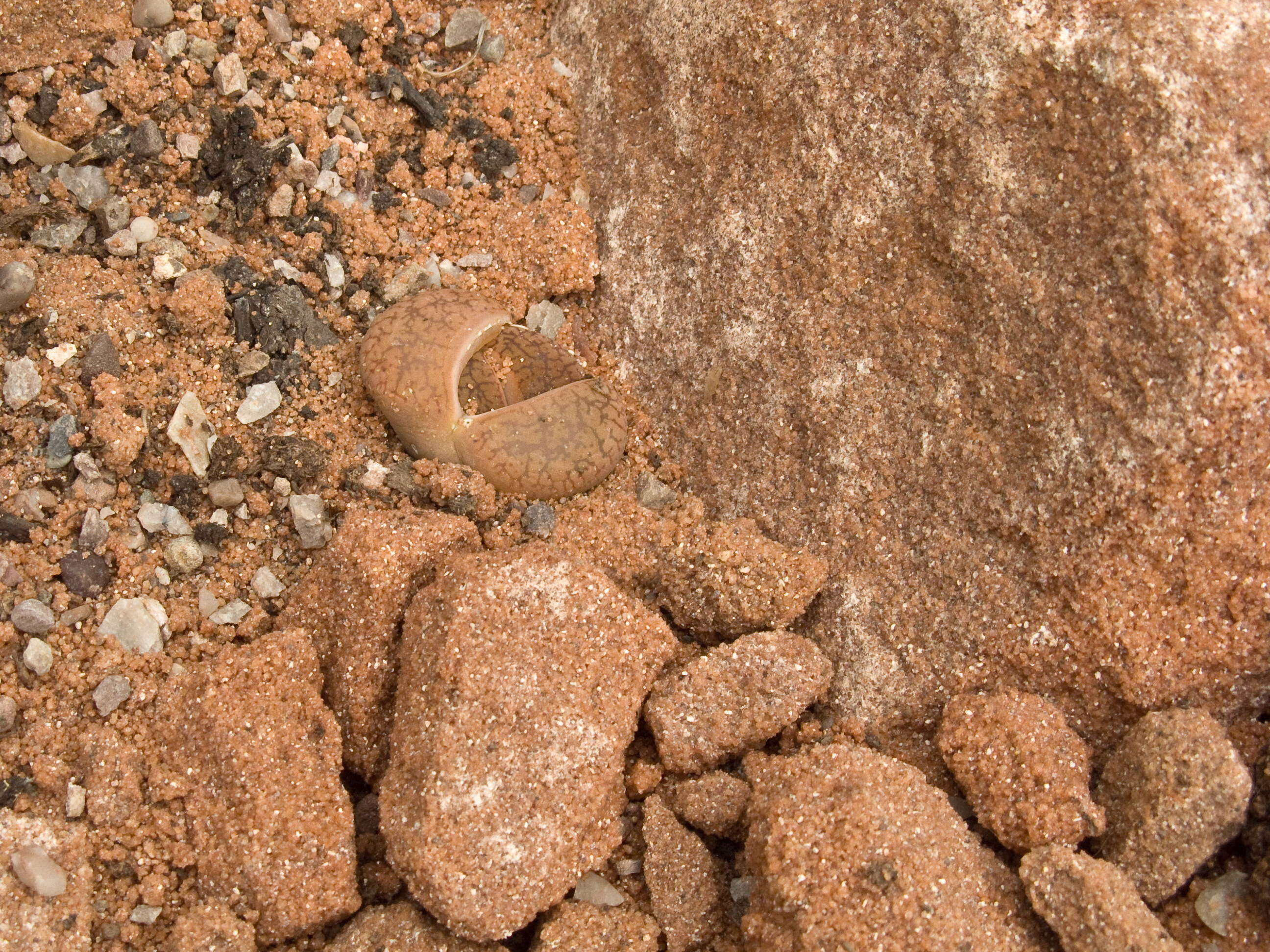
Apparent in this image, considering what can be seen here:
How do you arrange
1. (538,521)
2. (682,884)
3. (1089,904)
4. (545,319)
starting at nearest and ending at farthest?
(1089,904) < (682,884) < (538,521) < (545,319)

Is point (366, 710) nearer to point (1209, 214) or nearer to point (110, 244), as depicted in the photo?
point (110, 244)

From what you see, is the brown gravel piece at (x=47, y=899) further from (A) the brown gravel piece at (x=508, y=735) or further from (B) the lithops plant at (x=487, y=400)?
(B) the lithops plant at (x=487, y=400)

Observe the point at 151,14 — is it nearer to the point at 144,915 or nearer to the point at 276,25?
the point at 276,25

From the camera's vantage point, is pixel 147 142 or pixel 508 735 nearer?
pixel 508 735

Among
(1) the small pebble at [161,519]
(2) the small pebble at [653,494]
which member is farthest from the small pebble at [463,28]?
(1) the small pebble at [161,519]

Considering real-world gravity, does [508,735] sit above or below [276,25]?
below

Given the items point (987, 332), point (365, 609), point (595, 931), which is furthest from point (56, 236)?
point (987, 332)

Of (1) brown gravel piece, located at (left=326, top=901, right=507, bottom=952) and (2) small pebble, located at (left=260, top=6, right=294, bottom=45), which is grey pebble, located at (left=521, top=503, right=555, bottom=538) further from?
(2) small pebble, located at (left=260, top=6, right=294, bottom=45)
